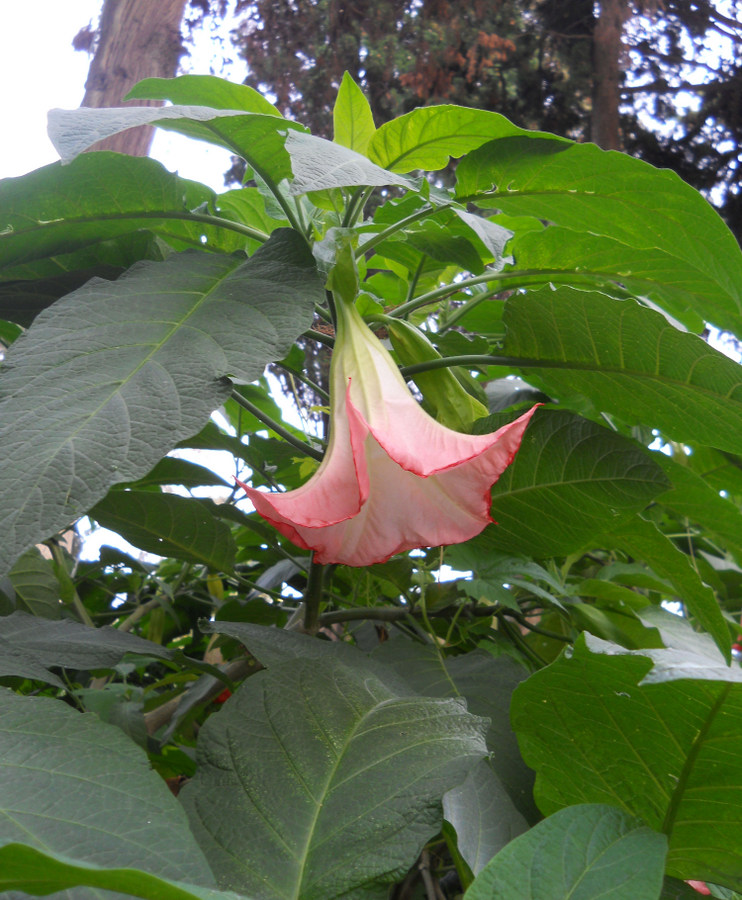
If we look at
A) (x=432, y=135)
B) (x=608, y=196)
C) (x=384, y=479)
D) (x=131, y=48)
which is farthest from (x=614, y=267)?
(x=131, y=48)

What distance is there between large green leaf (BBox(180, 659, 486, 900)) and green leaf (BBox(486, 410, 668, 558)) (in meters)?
0.22

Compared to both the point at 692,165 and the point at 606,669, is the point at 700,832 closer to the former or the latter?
the point at 606,669

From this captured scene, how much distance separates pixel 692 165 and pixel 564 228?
175 inches

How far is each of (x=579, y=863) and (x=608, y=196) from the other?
1.52ft

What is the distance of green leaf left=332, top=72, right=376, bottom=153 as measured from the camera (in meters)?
0.67

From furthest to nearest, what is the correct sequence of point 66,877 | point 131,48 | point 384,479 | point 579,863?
point 131,48 < point 384,479 < point 579,863 < point 66,877

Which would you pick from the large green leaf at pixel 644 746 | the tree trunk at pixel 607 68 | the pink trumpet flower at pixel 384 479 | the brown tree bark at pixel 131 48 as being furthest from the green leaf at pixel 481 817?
the tree trunk at pixel 607 68

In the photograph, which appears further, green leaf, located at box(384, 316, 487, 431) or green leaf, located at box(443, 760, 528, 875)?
green leaf, located at box(384, 316, 487, 431)

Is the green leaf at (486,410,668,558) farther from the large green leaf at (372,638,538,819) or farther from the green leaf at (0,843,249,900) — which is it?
the green leaf at (0,843,249,900)

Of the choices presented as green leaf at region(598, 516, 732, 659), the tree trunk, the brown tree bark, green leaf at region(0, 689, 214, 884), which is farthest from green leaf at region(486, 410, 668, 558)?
the tree trunk

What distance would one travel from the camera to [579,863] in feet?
1.21

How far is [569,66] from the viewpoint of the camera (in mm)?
4402

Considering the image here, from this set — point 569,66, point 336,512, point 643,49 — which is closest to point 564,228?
point 336,512

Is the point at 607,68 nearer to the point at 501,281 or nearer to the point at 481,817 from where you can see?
the point at 501,281
